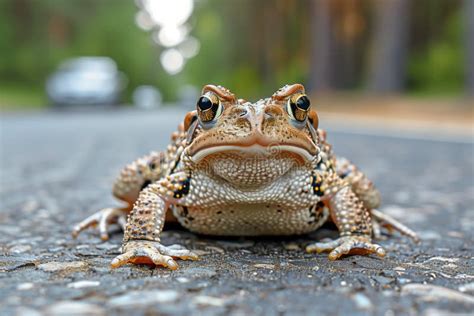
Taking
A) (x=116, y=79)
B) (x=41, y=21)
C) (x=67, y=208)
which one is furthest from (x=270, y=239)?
(x=41, y=21)

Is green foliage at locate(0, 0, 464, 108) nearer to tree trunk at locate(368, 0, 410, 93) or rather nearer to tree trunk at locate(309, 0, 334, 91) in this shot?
tree trunk at locate(309, 0, 334, 91)

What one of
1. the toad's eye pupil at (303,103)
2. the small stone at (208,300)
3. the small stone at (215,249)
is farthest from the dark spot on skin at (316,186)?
the small stone at (208,300)

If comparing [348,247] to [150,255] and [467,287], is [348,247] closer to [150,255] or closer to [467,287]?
[467,287]

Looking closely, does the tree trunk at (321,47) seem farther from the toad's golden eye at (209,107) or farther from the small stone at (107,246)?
the toad's golden eye at (209,107)

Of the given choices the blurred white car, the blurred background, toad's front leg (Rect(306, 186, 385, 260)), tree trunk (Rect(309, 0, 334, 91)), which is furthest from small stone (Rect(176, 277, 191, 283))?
the blurred white car

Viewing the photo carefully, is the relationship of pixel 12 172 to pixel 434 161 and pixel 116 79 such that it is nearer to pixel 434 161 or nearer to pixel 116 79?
pixel 434 161

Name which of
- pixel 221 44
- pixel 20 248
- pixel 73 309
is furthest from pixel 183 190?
pixel 221 44

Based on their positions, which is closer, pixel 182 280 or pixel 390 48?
pixel 182 280
